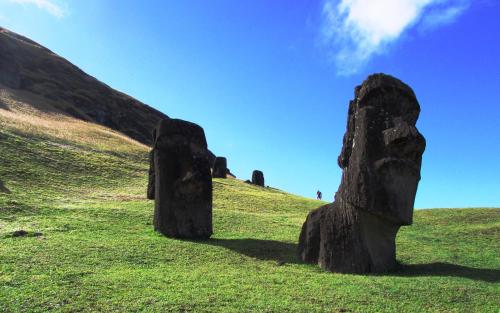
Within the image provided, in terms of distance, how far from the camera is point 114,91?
9994 centimetres

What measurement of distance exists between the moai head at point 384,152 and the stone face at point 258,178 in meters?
36.5

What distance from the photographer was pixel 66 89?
84625 mm

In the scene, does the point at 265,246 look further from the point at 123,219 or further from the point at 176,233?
the point at 123,219

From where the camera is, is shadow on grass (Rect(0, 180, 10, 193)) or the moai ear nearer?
the moai ear

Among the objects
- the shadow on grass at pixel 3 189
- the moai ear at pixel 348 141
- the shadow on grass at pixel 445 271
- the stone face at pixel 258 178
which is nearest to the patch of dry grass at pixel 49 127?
the stone face at pixel 258 178

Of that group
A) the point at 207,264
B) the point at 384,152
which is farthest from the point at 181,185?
the point at 384,152

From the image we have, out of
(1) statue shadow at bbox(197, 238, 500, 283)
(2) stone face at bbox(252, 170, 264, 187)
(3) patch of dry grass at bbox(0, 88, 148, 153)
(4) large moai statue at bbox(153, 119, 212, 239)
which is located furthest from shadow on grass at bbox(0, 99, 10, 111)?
(1) statue shadow at bbox(197, 238, 500, 283)

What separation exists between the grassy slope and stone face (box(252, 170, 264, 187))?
22.0m

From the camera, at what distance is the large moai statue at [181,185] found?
1578 centimetres

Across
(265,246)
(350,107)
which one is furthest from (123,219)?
(350,107)

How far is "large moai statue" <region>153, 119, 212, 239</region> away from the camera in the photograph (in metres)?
15.8

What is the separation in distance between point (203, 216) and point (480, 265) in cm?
832

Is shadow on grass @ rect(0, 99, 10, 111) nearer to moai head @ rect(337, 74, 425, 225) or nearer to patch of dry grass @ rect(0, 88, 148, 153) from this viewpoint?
patch of dry grass @ rect(0, 88, 148, 153)

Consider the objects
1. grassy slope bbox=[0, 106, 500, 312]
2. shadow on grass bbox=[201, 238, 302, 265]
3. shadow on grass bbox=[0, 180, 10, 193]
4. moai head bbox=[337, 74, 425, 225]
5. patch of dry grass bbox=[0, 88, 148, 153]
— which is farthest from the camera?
patch of dry grass bbox=[0, 88, 148, 153]
